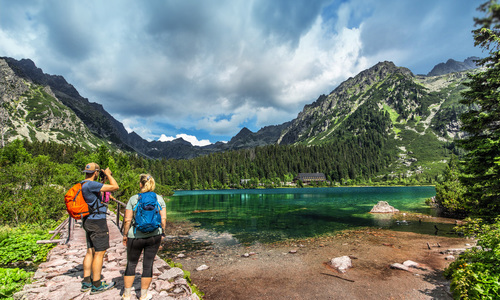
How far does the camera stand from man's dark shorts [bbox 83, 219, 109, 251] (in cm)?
640

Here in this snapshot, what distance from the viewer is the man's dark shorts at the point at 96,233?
6.40 meters

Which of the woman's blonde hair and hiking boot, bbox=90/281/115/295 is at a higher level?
the woman's blonde hair

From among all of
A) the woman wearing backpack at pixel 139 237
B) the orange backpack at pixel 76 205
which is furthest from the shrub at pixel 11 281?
the woman wearing backpack at pixel 139 237

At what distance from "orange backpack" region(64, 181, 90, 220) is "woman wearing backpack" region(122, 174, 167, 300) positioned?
58.9 inches

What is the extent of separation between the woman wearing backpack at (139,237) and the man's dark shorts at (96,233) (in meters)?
0.92

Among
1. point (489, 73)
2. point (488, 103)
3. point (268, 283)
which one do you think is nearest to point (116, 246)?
point (268, 283)

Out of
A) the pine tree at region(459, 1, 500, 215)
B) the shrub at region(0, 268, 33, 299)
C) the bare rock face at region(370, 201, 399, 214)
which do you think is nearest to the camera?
the shrub at region(0, 268, 33, 299)

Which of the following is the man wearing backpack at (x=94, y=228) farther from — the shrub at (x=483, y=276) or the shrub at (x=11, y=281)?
the shrub at (x=483, y=276)

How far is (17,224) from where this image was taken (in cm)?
1453

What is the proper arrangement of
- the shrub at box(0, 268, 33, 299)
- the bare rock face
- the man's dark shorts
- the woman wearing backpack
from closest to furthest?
the woman wearing backpack < the shrub at box(0, 268, 33, 299) < the man's dark shorts < the bare rock face

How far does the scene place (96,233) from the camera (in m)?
6.45

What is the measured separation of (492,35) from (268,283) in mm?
17967

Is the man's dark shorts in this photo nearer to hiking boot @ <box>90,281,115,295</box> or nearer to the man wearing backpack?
the man wearing backpack

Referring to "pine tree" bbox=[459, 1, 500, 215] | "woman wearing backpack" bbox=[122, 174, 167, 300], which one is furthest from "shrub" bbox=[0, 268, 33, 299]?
"pine tree" bbox=[459, 1, 500, 215]
